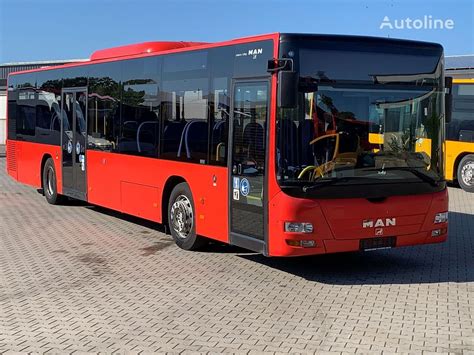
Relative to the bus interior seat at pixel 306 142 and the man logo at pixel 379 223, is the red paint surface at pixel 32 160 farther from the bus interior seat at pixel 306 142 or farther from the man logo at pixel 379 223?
the man logo at pixel 379 223

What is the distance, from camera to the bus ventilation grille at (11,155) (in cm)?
1561

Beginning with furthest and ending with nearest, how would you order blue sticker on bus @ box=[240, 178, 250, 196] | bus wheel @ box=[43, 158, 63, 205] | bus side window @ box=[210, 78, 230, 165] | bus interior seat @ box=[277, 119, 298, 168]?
bus wheel @ box=[43, 158, 63, 205] → bus side window @ box=[210, 78, 230, 165] → blue sticker on bus @ box=[240, 178, 250, 196] → bus interior seat @ box=[277, 119, 298, 168]

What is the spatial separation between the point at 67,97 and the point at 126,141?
294cm

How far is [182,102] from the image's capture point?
28.8ft

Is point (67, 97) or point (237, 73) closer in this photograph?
point (237, 73)

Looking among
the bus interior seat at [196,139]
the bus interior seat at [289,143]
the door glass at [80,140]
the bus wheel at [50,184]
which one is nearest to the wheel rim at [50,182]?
the bus wheel at [50,184]

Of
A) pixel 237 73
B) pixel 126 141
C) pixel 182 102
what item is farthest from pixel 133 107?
pixel 237 73

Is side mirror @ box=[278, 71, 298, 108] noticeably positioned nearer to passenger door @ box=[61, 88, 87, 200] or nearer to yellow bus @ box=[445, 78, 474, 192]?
passenger door @ box=[61, 88, 87, 200]

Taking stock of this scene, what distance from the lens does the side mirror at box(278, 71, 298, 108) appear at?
6406mm

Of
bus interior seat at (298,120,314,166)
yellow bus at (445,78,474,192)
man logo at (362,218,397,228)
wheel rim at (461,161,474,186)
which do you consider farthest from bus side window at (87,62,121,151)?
wheel rim at (461,161,474,186)

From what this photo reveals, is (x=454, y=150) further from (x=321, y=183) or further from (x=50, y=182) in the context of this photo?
(x=321, y=183)

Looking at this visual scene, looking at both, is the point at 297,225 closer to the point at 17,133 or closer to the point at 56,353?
the point at 56,353

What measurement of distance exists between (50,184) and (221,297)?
8.31m

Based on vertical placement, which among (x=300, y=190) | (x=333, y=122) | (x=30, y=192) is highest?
(x=333, y=122)
